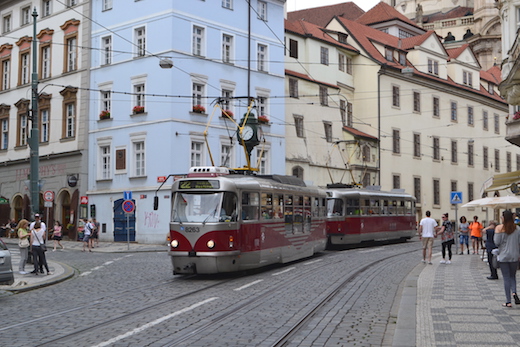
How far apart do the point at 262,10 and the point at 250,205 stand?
86.3 ft

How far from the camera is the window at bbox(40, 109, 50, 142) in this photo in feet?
147

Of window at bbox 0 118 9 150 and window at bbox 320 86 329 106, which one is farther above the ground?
window at bbox 320 86 329 106

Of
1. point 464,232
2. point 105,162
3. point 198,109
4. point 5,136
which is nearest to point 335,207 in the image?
point 464,232

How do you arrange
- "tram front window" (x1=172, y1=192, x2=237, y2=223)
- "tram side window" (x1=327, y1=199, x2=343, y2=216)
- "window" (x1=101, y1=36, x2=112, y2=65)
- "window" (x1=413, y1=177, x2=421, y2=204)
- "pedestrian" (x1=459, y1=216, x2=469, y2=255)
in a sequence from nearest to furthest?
"tram front window" (x1=172, y1=192, x2=237, y2=223)
"pedestrian" (x1=459, y1=216, x2=469, y2=255)
"tram side window" (x1=327, y1=199, x2=343, y2=216)
"window" (x1=101, y1=36, x2=112, y2=65)
"window" (x1=413, y1=177, x2=421, y2=204)

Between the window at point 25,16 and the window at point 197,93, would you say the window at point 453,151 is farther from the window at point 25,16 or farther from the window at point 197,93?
the window at point 25,16

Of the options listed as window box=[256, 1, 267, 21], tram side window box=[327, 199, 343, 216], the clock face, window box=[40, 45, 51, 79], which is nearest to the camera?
tram side window box=[327, 199, 343, 216]

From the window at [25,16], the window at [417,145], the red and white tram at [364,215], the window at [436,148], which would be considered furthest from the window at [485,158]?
the window at [25,16]

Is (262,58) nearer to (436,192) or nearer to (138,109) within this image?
(138,109)

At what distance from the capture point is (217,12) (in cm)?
4016

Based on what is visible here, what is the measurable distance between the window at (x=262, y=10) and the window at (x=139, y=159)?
35.2 feet

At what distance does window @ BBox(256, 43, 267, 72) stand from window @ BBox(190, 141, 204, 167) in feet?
22.1

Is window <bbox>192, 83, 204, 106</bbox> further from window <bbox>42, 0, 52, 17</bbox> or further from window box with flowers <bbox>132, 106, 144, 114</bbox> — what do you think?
window <bbox>42, 0, 52, 17</bbox>

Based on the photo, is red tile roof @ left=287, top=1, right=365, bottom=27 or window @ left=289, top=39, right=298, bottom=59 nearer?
window @ left=289, top=39, right=298, bottom=59

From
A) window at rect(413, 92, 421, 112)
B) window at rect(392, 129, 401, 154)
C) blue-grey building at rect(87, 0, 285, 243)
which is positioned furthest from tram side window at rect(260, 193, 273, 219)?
window at rect(413, 92, 421, 112)
